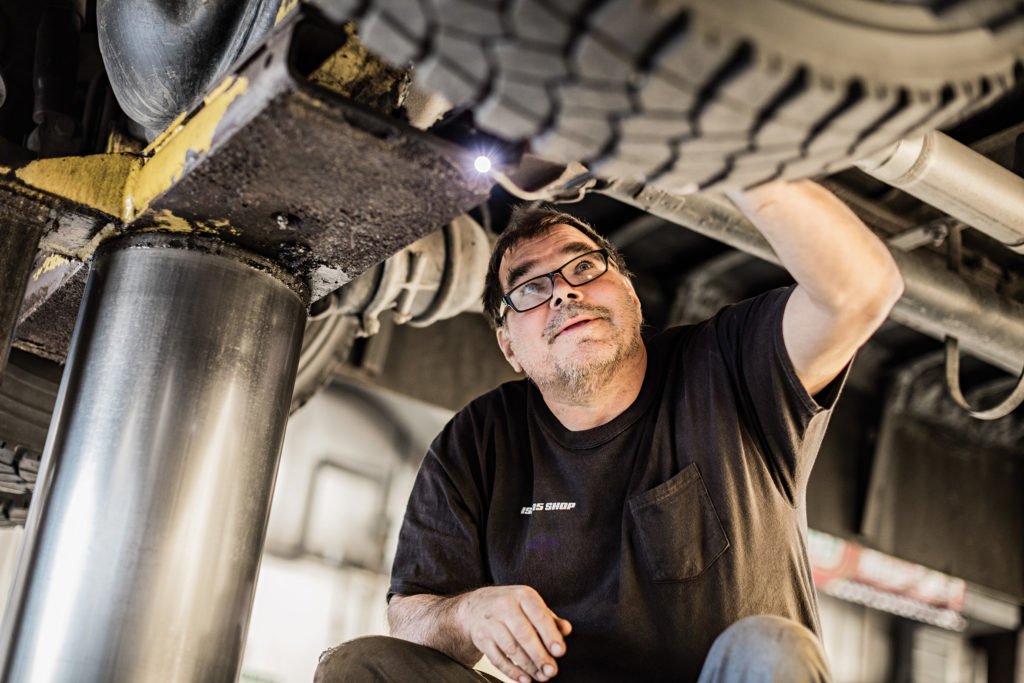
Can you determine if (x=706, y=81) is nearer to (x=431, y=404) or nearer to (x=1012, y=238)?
(x=1012, y=238)

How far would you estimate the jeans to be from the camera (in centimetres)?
85

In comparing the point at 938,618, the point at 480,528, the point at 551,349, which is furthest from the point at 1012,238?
the point at 938,618

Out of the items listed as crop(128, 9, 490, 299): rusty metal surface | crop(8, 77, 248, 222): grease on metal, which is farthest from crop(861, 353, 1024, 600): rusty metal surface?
crop(8, 77, 248, 222): grease on metal

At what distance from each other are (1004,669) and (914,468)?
5.48 feet

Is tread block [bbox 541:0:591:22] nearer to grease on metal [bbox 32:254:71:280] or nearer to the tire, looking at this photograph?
the tire

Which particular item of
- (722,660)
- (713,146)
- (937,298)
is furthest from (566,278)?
(937,298)

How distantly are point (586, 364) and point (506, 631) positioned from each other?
0.43 m

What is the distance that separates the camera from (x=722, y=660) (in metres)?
0.94

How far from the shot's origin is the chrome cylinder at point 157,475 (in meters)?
1.00

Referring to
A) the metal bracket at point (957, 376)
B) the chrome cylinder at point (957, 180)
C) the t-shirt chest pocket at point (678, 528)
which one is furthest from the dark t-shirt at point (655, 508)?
the metal bracket at point (957, 376)

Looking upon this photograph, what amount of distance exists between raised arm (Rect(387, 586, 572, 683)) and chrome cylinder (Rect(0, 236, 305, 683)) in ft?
0.91

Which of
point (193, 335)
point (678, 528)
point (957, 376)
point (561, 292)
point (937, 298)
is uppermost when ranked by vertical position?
point (937, 298)

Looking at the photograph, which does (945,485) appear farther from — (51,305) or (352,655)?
(51,305)

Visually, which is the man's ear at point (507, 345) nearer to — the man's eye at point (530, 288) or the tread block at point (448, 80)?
the man's eye at point (530, 288)
